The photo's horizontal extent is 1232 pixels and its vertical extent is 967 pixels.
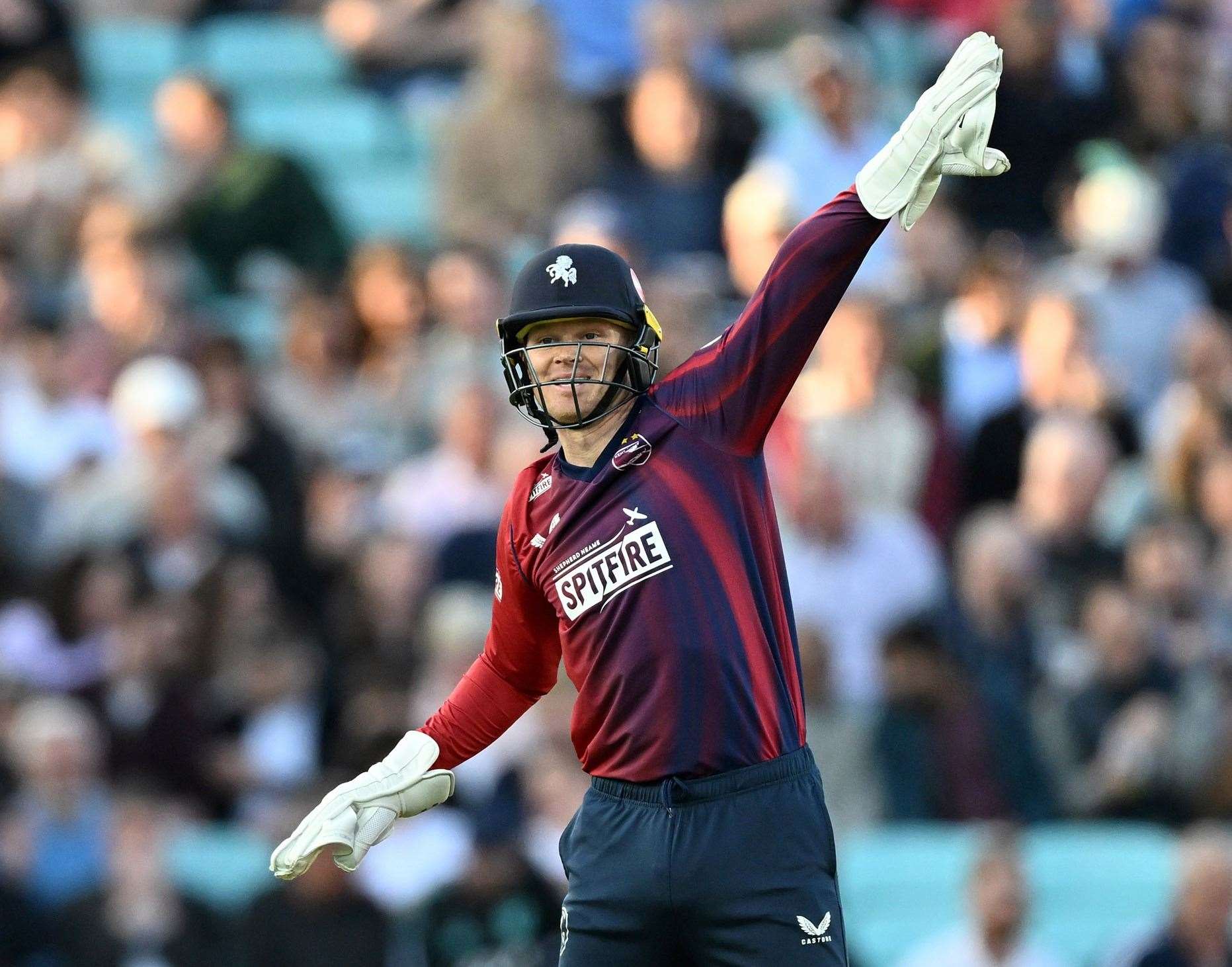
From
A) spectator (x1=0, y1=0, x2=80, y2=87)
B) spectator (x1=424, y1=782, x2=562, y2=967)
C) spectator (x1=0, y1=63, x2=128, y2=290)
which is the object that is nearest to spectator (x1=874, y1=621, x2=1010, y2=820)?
spectator (x1=424, y1=782, x2=562, y2=967)

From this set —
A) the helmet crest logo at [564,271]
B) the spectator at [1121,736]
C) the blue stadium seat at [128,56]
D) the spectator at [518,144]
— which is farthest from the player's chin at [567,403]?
the blue stadium seat at [128,56]

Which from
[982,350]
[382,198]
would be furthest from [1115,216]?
[382,198]

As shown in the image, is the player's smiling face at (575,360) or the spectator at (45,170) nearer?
the player's smiling face at (575,360)

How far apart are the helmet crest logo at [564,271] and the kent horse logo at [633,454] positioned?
0.37 m

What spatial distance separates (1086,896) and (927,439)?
2.25 m

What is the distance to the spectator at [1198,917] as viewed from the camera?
28.5 feet

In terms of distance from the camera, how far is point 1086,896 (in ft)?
30.0

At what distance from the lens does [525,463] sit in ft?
33.0

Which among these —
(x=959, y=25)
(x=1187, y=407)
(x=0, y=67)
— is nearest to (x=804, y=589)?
(x=1187, y=407)

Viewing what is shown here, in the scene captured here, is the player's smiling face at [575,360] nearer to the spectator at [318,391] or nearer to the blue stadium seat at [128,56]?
the spectator at [318,391]

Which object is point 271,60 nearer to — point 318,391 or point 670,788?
point 318,391

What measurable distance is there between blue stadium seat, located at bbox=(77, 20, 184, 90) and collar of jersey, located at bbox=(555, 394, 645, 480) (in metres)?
9.56

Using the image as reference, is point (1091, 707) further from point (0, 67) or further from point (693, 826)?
point (0, 67)

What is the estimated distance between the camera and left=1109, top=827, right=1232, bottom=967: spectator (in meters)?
8.67
